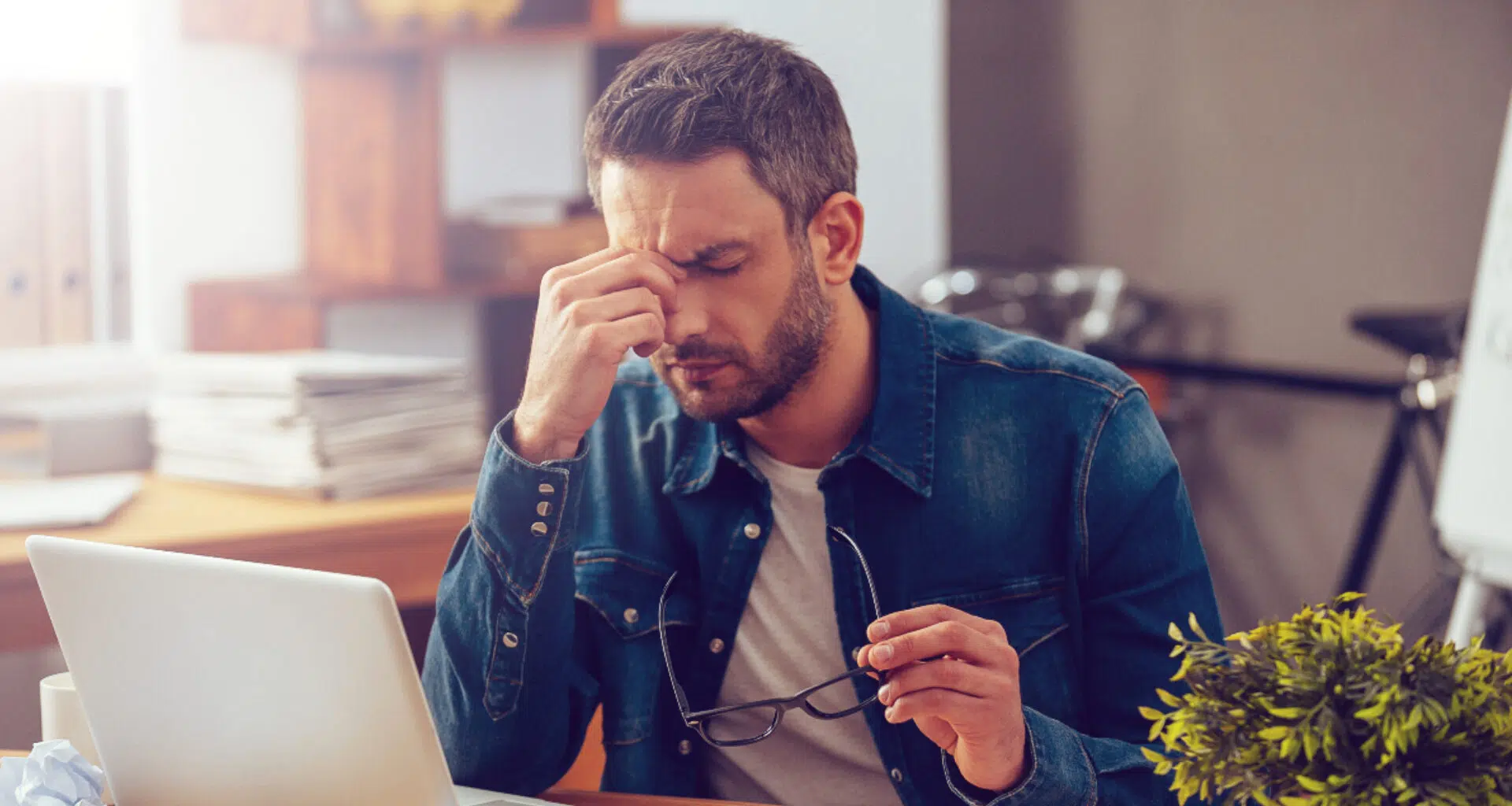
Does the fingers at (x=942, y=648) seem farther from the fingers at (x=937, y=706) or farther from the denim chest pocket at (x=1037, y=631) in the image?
the denim chest pocket at (x=1037, y=631)

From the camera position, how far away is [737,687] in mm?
1425

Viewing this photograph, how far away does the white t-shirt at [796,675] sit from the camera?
1395 mm

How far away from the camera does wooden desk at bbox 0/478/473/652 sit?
68.1 inches

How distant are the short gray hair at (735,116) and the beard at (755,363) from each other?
6 cm

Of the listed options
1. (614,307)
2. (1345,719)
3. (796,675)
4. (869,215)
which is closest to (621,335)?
(614,307)

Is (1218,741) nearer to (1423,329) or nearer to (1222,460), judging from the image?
(1423,329)

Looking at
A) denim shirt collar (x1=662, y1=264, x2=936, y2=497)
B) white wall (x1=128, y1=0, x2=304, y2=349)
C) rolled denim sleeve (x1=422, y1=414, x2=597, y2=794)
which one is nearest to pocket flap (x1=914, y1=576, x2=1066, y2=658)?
denim shirt collar (x1=662, y1=264, x2=936, y2=497)

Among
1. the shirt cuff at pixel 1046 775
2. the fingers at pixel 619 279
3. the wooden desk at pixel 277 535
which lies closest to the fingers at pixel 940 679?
the shirt cuff at pixel 1046 775

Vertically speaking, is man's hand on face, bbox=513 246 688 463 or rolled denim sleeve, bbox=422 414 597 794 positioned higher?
man's hand on face, bbox=513 246 688 463

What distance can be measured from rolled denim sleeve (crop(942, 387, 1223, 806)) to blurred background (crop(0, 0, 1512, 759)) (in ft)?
2.93

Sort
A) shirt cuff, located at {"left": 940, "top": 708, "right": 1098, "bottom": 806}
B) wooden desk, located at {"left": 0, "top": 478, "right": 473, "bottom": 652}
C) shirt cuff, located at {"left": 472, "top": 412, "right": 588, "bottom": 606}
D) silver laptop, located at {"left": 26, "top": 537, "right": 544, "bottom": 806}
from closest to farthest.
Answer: silver laptop, located at {"left": 26, "top": 537, "right": 544, "bottom": 806} → shirt cuff, located at {"left": 940, "top": 708, "right": 1098, "bottom": 806} → shirt cuff, located at {"left": 472, "top": 412, "right": 588, "bottom": 606} → wooden desk, located at {"left": 0, "top": 478, "right": 473, "bottom": 652}

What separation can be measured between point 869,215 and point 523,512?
1939 millimetres

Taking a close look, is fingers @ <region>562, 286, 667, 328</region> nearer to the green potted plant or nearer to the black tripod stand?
the green potted plant

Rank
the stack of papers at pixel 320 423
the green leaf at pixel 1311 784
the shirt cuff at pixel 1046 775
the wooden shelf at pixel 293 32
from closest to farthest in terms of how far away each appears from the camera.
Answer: the green leaf at pixel 1311 784 < the shirt cuff at pixel 1046 775 < the stack of papers at pixel 320 423 < the wooden shelf at pixel 293 32
